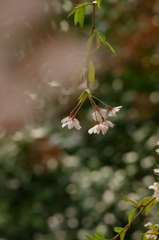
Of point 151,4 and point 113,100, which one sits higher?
point 151,4

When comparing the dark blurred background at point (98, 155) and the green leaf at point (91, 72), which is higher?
the dark blurred background at point (98, 155)

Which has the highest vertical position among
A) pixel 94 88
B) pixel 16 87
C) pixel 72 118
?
pixel 94 88

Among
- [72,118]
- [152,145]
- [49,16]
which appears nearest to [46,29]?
[49,16]

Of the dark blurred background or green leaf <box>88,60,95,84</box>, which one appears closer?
green leaf <box>88,60,95,84</box>

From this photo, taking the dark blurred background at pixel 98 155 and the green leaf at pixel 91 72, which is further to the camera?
the dark blurred background at pixel 98 155

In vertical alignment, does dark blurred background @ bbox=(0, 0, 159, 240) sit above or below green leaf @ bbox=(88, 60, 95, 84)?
above

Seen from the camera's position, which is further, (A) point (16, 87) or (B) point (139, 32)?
(B) point (139, 32)

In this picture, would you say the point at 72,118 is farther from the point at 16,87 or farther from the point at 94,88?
the point at 94,88

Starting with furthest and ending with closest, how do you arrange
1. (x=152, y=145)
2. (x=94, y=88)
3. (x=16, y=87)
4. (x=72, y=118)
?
1. (x=94, y=88)
2. (x=152, y=145)
3. (x=16, y=87)
4. (x=72, y=118)

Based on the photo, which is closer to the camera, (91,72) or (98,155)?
(91,72)

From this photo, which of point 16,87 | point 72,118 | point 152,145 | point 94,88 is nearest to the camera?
point 72,118

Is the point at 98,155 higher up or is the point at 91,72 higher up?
the point at 98,155
